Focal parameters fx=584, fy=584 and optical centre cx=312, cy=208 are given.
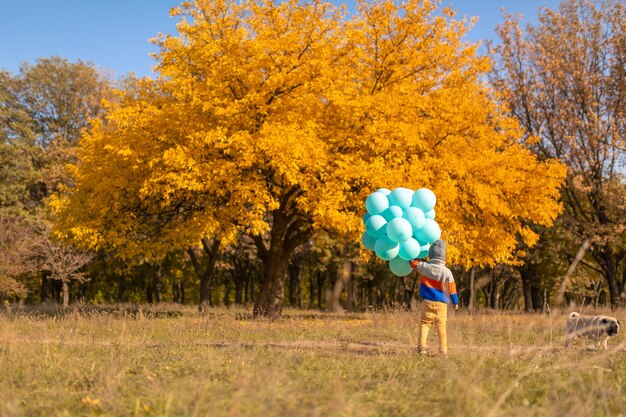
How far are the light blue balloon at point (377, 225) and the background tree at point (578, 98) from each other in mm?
16210

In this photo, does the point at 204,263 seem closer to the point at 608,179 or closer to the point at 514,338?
the point at 608,179

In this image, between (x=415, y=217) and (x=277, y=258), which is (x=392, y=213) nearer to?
(x=415, y=217)

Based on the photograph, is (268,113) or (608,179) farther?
(608,179)

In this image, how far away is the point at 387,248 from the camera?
9.73m

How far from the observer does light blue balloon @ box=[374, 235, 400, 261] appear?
31.8ft

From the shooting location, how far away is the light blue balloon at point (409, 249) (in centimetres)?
948

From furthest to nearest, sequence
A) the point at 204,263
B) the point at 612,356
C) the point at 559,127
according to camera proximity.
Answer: the point at 204,263 < the point at 559,127 < the point at 612,356

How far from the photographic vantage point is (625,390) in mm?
5773

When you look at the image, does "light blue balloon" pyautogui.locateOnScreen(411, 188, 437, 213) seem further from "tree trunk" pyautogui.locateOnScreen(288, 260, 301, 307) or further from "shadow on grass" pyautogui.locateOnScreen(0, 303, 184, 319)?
"tree trunk" pyautogui.locateOnScreen(288, 260, 301, 307)

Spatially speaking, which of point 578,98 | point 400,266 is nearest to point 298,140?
point 400,266

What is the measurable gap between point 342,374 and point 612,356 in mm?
4084

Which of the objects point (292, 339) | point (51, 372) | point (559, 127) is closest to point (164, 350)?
point (51, 372)

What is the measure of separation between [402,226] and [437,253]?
0.70 meters

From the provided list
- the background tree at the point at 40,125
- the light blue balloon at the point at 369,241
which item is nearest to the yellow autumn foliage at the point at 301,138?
the light blue balloon at the point at 369,241
